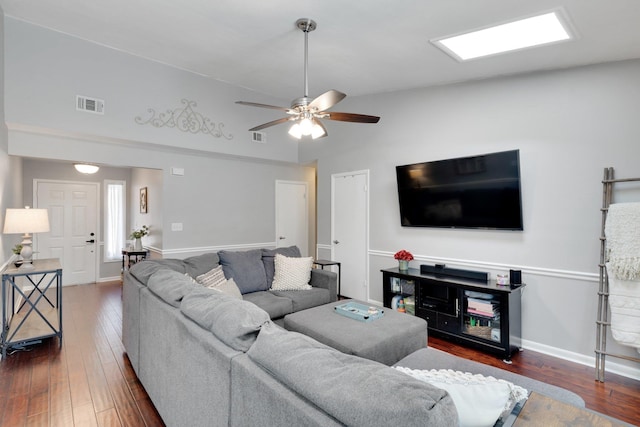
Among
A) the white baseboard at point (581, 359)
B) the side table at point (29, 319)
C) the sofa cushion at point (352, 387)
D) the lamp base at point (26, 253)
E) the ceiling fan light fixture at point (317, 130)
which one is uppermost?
the ceiling fan light fixture at point (317, 130)

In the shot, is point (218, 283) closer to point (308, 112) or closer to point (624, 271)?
point (308, 112)

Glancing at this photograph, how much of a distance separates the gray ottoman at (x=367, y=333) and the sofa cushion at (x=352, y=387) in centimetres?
115

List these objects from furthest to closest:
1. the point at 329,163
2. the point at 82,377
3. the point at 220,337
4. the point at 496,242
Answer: the point at 329,163 < the point at 496,242 < the point at 82,377 < the point at 220,337

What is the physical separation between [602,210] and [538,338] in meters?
1.39

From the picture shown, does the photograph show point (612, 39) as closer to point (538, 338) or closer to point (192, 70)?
point (538, 338)

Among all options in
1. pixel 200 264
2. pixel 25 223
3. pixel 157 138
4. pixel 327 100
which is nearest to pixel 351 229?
pixel 200 264

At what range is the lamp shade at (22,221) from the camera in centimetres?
313

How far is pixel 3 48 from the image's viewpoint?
3195mm

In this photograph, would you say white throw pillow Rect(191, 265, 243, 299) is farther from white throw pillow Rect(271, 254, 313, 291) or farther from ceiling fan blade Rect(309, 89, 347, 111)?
ceiling fan blade Rect(309, 89, 347, 111)

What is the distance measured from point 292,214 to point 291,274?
2397 millimetres

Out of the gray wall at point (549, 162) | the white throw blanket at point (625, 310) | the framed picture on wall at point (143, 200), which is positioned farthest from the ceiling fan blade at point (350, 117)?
the framed picture on wall at point (143, 200)

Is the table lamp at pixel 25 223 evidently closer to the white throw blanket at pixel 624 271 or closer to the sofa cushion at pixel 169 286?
the sofa cushion at pixel 169 286

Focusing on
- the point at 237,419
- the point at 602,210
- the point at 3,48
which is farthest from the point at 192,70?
the point at 602,210

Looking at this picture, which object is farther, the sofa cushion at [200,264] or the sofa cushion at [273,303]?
the sofa cushion at [200,264]
